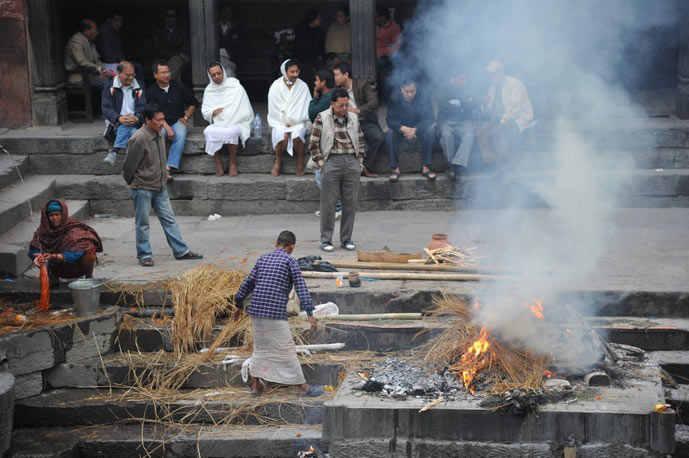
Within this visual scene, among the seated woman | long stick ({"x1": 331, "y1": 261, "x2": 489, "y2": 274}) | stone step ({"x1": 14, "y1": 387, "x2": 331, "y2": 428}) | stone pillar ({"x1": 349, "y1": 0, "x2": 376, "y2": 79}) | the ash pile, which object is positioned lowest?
stone step ({"x1": 14, "y1": 387, "x2": 331, "y2": 428})

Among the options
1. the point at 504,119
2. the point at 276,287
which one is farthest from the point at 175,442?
the point at 504,119

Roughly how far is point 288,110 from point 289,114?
6 cm

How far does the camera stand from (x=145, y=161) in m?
10.4

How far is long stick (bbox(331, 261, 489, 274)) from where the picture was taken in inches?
393

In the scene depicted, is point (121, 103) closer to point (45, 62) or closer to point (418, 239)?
point (45, 62)

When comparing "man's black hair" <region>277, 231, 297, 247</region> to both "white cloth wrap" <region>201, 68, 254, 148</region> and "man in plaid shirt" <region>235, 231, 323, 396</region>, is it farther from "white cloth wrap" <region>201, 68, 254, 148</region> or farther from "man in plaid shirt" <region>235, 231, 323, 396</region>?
"white cloth wrap" <region>201, 68, 254, 148</region>

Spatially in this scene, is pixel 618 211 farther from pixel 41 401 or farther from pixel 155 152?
pixel 41 401

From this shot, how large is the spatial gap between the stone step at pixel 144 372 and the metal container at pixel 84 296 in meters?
0.47

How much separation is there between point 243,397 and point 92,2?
9.77m

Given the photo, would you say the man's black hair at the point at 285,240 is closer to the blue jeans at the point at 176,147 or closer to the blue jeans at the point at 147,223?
the blue jeans at the point at 147,223

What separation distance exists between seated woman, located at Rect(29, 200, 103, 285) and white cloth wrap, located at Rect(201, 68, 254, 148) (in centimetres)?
386

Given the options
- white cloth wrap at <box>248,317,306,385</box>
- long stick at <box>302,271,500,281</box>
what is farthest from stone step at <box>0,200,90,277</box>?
white cloth wrap at <box>248,317,306,385</box>

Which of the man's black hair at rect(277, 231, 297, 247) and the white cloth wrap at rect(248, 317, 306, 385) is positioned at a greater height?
the man's black hair at rect(277, 231, 297, 247)

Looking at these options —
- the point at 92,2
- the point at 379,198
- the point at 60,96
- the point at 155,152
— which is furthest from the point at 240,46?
the point at 155,152
